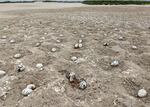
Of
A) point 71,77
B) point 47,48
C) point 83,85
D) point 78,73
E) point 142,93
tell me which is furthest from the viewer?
point 47,48

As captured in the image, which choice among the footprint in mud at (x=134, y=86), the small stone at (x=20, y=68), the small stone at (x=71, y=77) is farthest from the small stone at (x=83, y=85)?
the small stone at (x=20, y=68)

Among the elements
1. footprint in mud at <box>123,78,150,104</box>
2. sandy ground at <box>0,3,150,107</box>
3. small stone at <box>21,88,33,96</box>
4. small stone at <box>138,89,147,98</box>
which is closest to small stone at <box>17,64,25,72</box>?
sandy ground at <box>0,3,150,107</box>

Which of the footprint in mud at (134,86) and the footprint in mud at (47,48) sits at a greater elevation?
the footprint in mud at (47,48)

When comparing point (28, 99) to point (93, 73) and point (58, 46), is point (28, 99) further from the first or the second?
point (58, 46)

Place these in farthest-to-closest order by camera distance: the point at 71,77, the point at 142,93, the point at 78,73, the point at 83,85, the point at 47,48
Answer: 1. the point at 47,48
2. the point at 78,73
3. the point at 71,77
4. the point at 83,85
5. the point at 142,93

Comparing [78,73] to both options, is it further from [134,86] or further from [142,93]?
[142,93]

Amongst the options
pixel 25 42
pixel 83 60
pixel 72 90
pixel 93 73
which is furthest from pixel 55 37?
pixel 72 90

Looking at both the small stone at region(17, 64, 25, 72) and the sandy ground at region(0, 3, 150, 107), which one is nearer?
the sandy ground at region(0, 3, 150, 107)

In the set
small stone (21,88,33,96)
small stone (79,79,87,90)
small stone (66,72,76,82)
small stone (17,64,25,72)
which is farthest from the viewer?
small stone (17,64,25,72)

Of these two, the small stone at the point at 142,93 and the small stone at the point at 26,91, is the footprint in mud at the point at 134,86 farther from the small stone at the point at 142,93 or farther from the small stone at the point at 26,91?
the small stone at the point at 26,91

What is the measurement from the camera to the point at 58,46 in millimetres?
4641

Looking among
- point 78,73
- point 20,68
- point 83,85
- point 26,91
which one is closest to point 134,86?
point 83,85

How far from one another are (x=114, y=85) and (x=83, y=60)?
96 cm

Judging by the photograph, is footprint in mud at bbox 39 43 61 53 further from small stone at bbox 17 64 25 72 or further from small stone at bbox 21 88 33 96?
small stone at bbox 21 88 33 96
